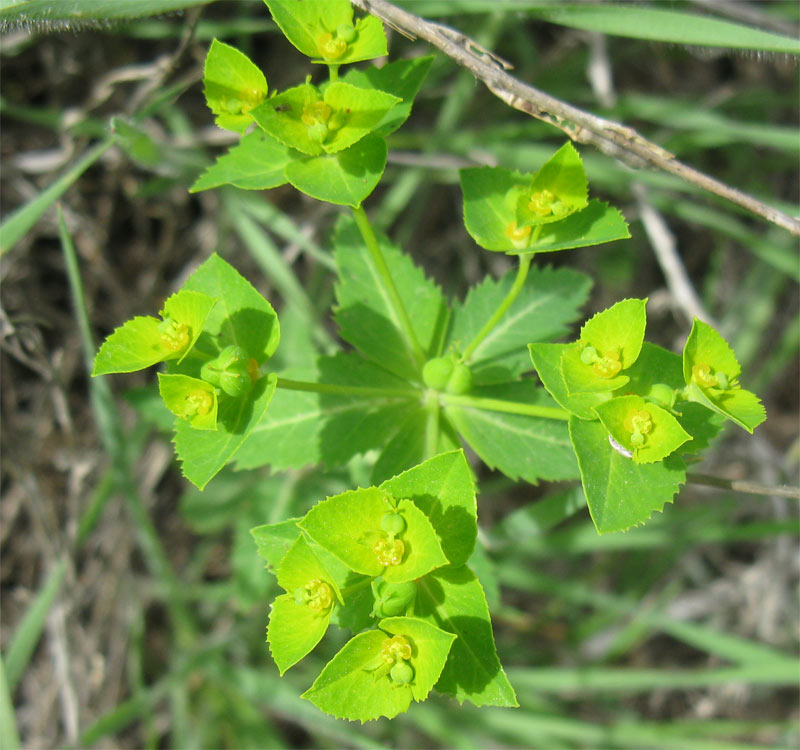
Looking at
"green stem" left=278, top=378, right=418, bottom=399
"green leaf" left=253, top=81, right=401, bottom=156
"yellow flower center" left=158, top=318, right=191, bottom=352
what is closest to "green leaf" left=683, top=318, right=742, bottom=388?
"green stem" left=278, top=378, right=418, bottom=399

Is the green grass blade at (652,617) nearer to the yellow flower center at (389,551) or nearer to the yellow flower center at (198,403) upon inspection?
the yellow flower center at (389,551)

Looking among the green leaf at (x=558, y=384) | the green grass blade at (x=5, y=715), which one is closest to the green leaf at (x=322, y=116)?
the green leaf at (x=558, y=384)

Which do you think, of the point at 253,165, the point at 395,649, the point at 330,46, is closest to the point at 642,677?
the point at 395,649

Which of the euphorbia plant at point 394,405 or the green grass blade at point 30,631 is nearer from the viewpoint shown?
the euphorbia plant at point 394,405

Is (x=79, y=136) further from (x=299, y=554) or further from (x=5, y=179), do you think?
(x=299, y=554)

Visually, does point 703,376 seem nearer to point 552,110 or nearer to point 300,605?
point 552,110

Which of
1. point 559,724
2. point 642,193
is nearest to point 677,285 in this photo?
point 642,193
